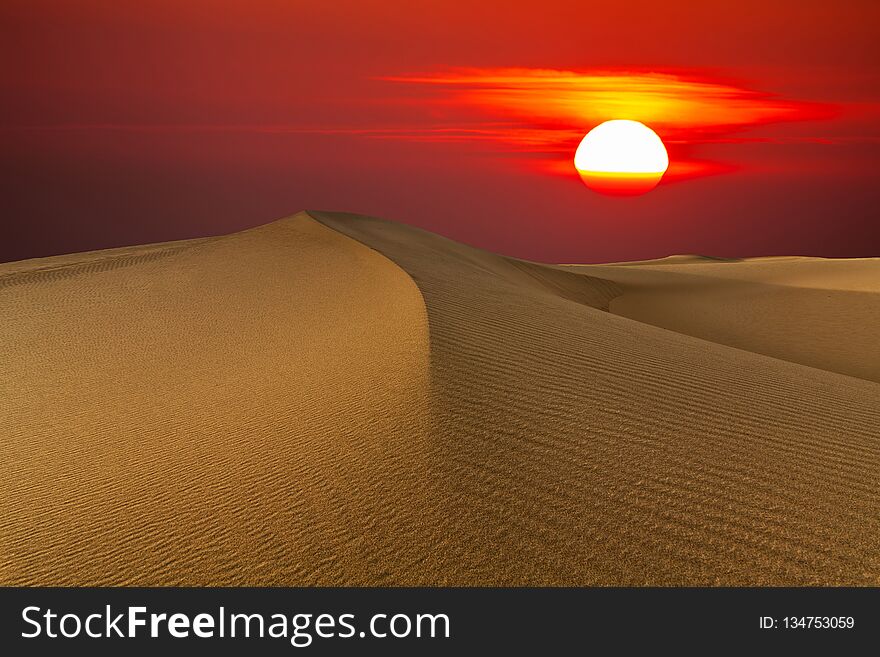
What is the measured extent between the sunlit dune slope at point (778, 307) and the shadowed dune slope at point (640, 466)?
5928 millimetres

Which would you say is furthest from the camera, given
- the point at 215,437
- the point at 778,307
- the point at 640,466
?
the point at 778,307

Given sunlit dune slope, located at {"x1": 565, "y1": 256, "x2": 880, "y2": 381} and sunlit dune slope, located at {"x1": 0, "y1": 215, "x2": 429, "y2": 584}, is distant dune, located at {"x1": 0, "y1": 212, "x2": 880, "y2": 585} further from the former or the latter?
sunlit dune slope, located at {"x1": 565, "y1": 256, "x2": 880, "y2": 381}

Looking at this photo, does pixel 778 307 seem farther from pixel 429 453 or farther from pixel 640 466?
pixel 429 453

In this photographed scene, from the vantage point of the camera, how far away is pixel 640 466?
4859mm

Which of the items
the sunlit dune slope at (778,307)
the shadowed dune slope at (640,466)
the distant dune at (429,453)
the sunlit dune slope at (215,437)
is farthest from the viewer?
the sunlit dune slope at (778,307)

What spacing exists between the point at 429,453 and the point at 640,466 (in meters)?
1.35

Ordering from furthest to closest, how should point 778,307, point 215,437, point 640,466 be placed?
point 778,307 → point 215,437 → point 640,466

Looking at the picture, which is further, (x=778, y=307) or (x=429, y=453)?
(x=778, y=307)

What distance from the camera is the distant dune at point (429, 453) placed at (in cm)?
389

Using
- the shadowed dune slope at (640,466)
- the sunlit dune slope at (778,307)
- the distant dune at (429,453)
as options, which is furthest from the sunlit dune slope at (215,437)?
the sunlit dune slope at (778,307)

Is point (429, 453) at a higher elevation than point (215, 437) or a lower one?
higher

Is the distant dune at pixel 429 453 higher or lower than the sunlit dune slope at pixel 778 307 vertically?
higher

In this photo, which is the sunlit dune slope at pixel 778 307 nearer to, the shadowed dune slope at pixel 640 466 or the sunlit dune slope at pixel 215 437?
the shadowed dune slope at pixel 640 466

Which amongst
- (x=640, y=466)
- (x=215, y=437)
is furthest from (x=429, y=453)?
(x=215, y=437)
